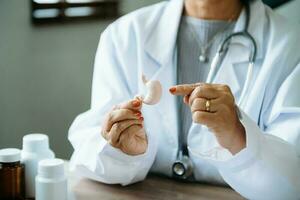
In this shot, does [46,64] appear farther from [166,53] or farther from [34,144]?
[34,144]

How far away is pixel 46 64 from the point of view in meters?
1.79

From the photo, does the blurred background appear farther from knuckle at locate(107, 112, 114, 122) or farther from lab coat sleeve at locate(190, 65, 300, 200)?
lab coat sleeve at locate(190, 65, 300, 200)

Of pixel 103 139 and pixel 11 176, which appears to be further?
pixel 103 139

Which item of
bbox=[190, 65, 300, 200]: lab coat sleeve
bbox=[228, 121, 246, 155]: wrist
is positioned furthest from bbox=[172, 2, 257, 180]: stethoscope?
bbox=[228, 121, 246, 155]: wrist

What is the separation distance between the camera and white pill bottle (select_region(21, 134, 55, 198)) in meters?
1.10

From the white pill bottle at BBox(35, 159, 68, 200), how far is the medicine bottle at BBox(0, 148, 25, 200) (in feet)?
0.23

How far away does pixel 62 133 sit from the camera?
1886 millimetres

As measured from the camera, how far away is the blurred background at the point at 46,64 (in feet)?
5.54

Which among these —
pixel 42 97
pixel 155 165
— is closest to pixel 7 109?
pixel 42 97

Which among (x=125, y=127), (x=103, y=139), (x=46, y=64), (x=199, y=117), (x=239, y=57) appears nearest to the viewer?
(x=199, y=117)

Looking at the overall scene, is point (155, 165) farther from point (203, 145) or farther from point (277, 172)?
point (277, 172)

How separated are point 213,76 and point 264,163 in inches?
12.9

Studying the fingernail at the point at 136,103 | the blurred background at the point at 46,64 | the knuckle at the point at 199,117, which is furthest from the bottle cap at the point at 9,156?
the blurred background at the point at 46,64

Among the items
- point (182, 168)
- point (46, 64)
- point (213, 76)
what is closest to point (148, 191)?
point (182, 168)
